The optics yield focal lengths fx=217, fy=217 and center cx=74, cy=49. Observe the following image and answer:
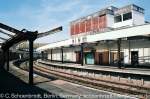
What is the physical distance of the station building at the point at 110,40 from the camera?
24.5 meters

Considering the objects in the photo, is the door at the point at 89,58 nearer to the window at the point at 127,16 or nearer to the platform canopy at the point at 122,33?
the platform canopy at the point at 122,33

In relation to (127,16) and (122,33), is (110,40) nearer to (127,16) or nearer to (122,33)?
(122,33)

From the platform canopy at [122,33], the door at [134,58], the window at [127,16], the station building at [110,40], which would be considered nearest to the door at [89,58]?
the station building at [110,40]

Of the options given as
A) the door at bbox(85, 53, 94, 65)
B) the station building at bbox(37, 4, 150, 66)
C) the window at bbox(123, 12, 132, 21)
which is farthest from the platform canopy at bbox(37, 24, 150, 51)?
the window at bbox(123, 12, 132, 21)

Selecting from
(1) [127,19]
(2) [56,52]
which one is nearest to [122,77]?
(1) [127,19]

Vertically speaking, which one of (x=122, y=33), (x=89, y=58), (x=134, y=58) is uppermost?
(x=122, y=33)

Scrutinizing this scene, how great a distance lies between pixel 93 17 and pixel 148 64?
29.1m

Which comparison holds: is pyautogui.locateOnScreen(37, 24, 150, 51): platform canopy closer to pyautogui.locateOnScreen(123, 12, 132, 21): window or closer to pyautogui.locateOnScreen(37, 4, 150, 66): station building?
pyautogui.locateOnScreen(37, 4, 150, 66): station building

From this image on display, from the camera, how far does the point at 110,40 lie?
88.2ft

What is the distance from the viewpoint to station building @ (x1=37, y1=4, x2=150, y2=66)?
24531 mm

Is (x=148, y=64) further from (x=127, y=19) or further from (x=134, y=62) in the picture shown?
(x=127, y=19)

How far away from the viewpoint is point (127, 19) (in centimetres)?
4506

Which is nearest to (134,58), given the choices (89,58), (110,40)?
(110,40)

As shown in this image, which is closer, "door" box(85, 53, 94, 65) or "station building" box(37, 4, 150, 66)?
"station building" box(37, 4, 150, 66)
